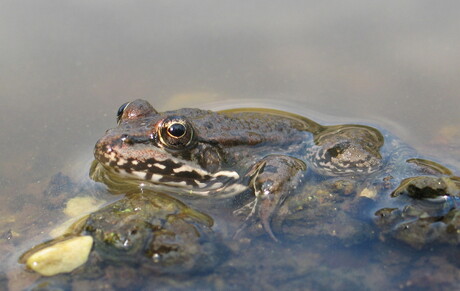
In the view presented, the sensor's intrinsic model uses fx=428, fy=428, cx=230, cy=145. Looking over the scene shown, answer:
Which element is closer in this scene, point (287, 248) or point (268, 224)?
point (287, 248)

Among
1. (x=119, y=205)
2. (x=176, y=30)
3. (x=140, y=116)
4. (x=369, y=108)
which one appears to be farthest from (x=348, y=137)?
(x=176, y=30)

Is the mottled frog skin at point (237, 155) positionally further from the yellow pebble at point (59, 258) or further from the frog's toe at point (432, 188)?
the yellow pebble at point (59, 258)

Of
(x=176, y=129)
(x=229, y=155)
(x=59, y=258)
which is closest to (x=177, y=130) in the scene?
(x=176, y=129)

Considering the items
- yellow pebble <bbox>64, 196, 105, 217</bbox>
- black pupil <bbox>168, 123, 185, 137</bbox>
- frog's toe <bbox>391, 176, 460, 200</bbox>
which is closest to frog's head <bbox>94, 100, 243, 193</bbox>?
black pupil <bbox>168, 123, 185, 137</bbox>

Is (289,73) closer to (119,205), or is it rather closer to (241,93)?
(241,93)

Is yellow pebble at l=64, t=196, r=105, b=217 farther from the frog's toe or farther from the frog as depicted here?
the frog's toe

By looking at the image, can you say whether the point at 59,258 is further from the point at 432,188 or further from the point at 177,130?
the point at 432,188
